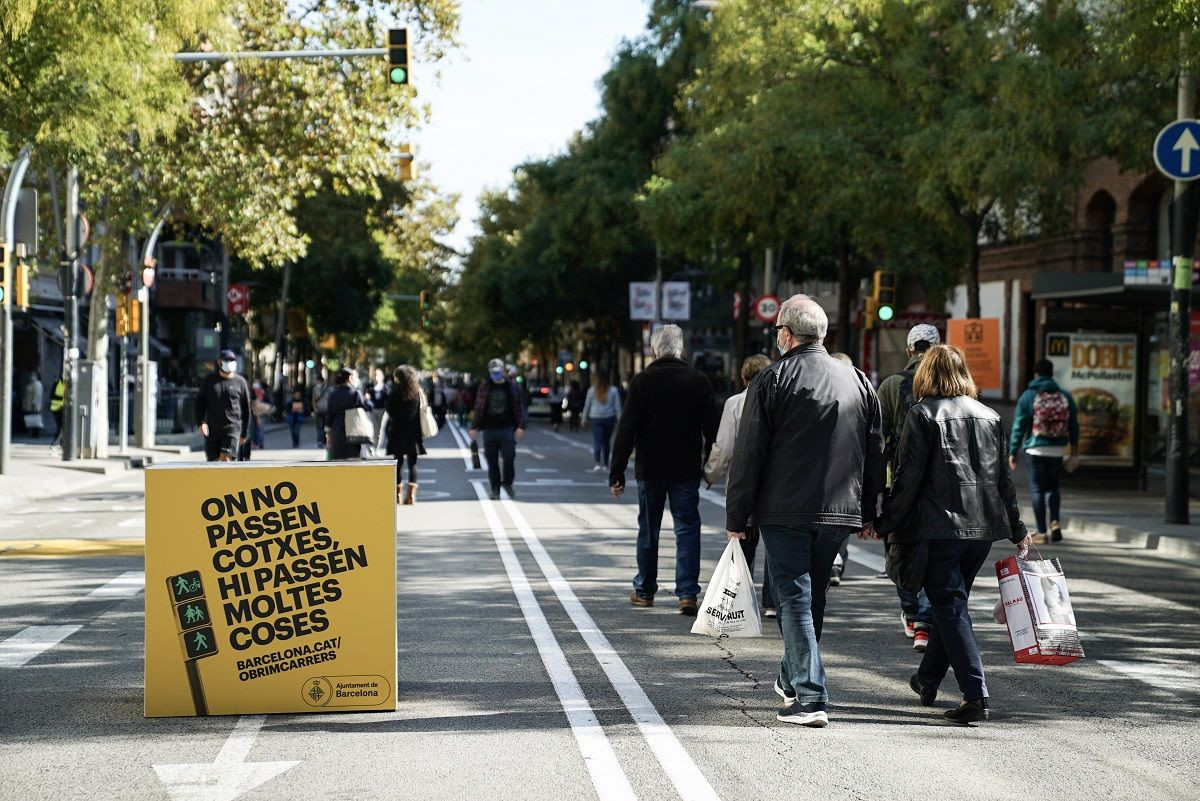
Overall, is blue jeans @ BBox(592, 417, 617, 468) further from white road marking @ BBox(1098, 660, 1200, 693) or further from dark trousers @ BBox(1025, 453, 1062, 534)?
white road marking @ BBox(1098, 660, 1200, 693)

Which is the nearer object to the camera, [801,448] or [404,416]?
[801,448]

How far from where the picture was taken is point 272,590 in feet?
23.2

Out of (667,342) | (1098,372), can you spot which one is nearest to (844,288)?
(1098,372)

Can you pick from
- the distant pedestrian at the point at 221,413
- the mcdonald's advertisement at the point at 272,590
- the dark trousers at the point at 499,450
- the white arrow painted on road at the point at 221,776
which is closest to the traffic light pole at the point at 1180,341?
the dark trousers at the point at 499,450

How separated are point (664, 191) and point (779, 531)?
28927 mm

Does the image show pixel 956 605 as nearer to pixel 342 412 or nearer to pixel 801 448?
pixel 801 448

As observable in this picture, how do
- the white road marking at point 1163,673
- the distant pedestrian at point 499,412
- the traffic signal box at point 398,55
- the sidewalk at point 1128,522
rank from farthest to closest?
the distant pedestrian at point 499,412, the traffic signal box at point 398,55, the sidewalk at point 1128,522, the white road marking at point 1163,673

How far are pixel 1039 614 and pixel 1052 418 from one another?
9084mm

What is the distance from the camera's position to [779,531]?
698cm

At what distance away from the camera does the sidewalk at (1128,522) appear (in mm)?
16016

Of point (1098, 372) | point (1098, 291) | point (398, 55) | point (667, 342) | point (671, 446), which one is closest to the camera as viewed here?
point (671, 446)

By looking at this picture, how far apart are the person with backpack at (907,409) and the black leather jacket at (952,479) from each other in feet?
6.19

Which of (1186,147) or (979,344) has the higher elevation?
(1186,147)

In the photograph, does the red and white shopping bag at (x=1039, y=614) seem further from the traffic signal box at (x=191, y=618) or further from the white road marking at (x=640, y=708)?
the traffic signal box at (x=191, y=618)
